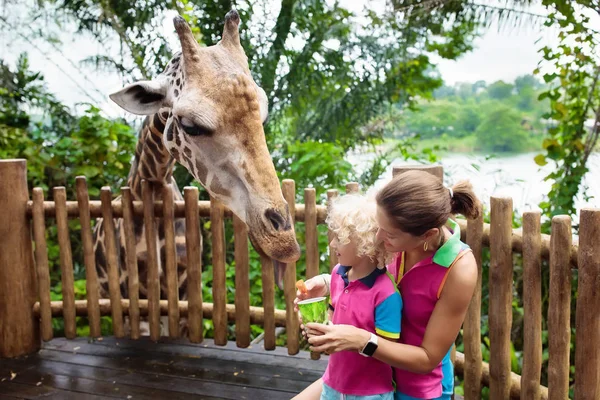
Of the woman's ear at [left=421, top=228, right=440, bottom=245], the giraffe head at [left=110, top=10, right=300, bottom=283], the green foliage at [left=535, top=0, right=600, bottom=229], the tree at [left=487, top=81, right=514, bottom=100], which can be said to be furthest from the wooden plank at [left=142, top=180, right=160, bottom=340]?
the tree at [left=487, top=81, right=514, bottom=100]

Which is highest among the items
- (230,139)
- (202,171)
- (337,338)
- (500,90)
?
(500,90)

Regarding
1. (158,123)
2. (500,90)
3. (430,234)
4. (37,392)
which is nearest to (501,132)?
(500,90)

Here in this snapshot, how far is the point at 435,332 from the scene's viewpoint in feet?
5.89

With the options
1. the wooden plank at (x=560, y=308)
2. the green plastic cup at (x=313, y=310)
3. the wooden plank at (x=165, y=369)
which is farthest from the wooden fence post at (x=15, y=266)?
the wooden plank at (x=560, y=308)

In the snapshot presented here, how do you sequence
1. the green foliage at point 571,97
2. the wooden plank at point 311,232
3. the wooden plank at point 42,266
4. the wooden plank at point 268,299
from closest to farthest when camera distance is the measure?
the wooden plank at point 311,232
the wooden plank at point 268,299
the wooden plank at point 42,266
the green foliage at point 571,97

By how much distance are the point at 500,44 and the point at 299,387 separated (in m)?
3.34

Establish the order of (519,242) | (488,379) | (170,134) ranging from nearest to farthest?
(519,242) → (170,134) → (488,379)

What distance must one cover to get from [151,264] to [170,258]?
138mm

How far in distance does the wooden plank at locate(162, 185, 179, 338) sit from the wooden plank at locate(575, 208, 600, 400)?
7.37 ft

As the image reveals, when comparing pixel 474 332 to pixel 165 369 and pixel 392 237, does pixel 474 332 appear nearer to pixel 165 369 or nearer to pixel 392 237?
pixel 392 237

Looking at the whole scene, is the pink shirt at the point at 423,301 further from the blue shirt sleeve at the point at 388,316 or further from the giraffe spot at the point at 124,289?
the giraffe spot at the point at 124,289

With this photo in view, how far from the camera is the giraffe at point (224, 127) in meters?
2.51

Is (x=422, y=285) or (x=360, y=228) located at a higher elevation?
(x=360, y=228)

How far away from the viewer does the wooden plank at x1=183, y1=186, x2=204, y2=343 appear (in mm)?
3463
